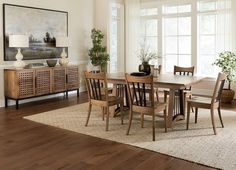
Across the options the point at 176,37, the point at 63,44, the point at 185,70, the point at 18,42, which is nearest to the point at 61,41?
the point at 63,44

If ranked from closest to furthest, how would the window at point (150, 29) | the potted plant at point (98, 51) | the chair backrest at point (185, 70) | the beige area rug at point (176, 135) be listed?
the beige area rug at point (176, 135), the chair backrest at point (185, 70), the potted plant at point (98, 51), the window at point (150, 29)

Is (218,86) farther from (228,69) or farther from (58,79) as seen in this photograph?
(58,79)

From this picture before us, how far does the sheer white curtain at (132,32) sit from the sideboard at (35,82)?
2068 millimetres

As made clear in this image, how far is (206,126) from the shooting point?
4.27 m

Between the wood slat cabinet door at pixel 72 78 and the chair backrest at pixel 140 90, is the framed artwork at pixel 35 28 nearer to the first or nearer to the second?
the wood slat cabinet door at pixel 72 78

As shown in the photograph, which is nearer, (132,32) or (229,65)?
(229,65)

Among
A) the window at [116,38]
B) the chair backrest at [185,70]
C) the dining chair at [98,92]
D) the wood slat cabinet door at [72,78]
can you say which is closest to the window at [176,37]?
the window at [116,38]

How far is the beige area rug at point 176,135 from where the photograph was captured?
311 cm

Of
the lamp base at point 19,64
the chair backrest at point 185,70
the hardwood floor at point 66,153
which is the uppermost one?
the lamp base at point 19,64

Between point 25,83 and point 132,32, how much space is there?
3600 mm

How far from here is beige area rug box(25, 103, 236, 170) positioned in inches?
123

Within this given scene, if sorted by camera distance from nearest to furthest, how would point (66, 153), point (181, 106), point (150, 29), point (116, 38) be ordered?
point (66, 153) → point (181, 106) → point (150, 29) → point (116, 38)

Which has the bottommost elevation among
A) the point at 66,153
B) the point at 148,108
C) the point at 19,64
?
the point at 66,153

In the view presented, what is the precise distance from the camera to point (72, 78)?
672 centimetres
